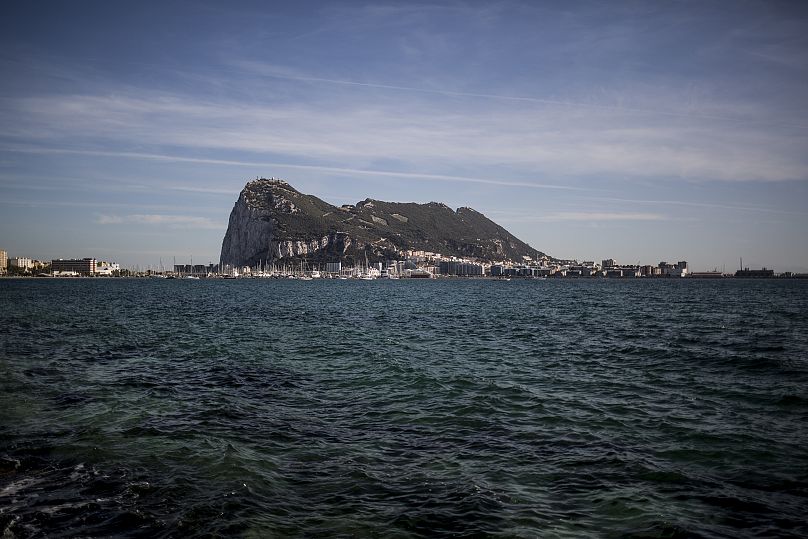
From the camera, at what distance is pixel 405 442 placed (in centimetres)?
1548

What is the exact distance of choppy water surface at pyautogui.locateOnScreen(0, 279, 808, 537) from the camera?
10.6 meters

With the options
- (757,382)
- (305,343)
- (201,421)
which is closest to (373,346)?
(305,343)

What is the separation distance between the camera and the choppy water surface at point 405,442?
10.6m

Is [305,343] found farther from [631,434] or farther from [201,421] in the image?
[631,434]

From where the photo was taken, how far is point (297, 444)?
15.3m

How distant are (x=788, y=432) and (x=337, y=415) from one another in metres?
14.3

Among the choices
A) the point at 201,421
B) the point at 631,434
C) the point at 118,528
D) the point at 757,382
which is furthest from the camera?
the point at 757,382

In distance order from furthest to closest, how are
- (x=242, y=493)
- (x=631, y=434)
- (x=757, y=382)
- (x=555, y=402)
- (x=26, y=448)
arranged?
(x=757, y=382)
(x=555, y=402)
(x=631, y=434)
(x=26, y=448)
(x=242, y=493)

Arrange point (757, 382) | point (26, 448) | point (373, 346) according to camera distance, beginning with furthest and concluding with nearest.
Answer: point (373, 346), point (757, 382), point (26, 448)

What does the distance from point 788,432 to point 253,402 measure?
18022mm

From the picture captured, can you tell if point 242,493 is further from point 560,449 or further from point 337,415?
point 560,449

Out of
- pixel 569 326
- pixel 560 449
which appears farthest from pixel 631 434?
pixel 569 326

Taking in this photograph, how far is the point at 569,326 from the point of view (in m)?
50.6

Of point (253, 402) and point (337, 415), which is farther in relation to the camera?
point (253, 402)
